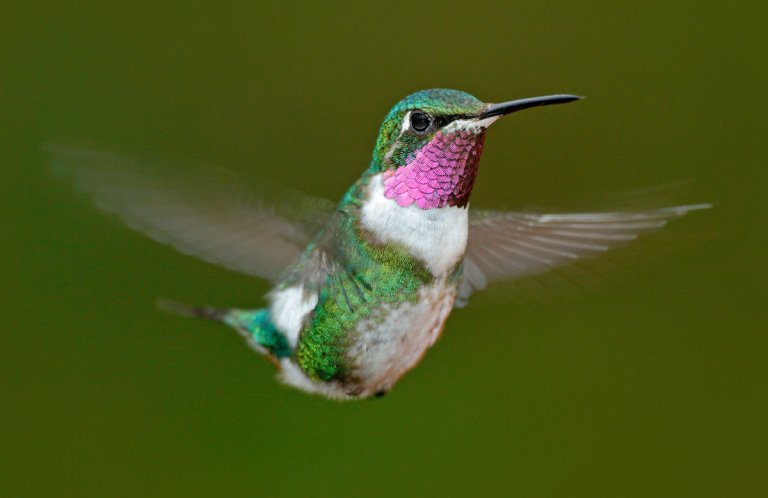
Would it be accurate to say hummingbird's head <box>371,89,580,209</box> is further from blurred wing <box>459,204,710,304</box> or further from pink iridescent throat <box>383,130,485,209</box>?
blurred wing <box>459,204,710,304</box>

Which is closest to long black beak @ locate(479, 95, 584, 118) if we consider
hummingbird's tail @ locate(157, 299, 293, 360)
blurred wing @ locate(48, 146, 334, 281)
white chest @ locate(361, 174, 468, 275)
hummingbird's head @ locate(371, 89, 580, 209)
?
hummingbird's head @ locate(371, 89, 580, 209)

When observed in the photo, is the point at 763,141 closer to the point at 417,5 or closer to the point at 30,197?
the point at 417,5

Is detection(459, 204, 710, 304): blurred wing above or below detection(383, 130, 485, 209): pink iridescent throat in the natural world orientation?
below

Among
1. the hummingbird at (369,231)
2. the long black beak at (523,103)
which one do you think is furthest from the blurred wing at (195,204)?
the long black beak at (523,103)

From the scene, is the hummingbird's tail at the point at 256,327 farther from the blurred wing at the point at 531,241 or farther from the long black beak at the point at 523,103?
the long black beak at the point at 523,103

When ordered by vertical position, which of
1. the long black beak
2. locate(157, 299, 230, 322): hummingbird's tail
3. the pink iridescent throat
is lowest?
locate(157, 299, 230, 322): hummingbird's tail

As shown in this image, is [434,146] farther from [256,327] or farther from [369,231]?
[256,327]
